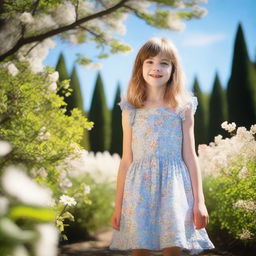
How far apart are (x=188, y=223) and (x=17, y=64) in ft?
9.44

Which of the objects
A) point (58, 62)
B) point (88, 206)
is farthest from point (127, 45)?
point (58, 62)

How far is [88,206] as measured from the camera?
16.4 feet

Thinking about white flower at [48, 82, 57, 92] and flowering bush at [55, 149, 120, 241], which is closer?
white flower at [48, 82, 57, 92]

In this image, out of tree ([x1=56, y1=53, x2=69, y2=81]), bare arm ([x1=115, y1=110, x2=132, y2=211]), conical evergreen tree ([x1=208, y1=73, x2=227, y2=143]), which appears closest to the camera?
bare arm ([x1=115, y1=110, x2=132, y2=211])

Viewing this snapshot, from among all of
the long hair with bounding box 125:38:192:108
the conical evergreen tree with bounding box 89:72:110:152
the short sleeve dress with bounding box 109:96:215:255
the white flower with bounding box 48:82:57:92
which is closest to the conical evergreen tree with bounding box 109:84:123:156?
the conical evergreen tree with bounding box 89:72:110:152

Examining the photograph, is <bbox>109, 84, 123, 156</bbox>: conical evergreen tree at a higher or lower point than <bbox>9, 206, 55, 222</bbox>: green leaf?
higher

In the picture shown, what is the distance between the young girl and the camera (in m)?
1.99

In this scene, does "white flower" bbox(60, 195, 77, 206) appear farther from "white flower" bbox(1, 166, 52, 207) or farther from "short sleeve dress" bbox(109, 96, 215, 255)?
"white flower" bbox(1, 166, 52, 207)

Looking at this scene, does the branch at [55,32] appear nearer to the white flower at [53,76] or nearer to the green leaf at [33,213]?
the white flower at [53,76]

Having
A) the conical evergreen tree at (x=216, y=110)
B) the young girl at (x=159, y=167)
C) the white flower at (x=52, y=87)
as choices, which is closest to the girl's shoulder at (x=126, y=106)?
the young girl at (x=159, y=167)

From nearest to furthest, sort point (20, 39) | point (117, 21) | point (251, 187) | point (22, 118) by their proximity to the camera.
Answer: point (251, 187) < point (22, 118) < point (20, 39) < point (117, 21)

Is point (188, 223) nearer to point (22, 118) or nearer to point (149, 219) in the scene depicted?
point (149, 219)

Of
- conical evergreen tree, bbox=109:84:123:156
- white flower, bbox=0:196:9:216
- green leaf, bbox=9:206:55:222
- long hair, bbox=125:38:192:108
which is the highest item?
conical evergreen tree, bbox=109:84:123:156

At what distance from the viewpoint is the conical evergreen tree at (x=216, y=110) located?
15273 millimetres
